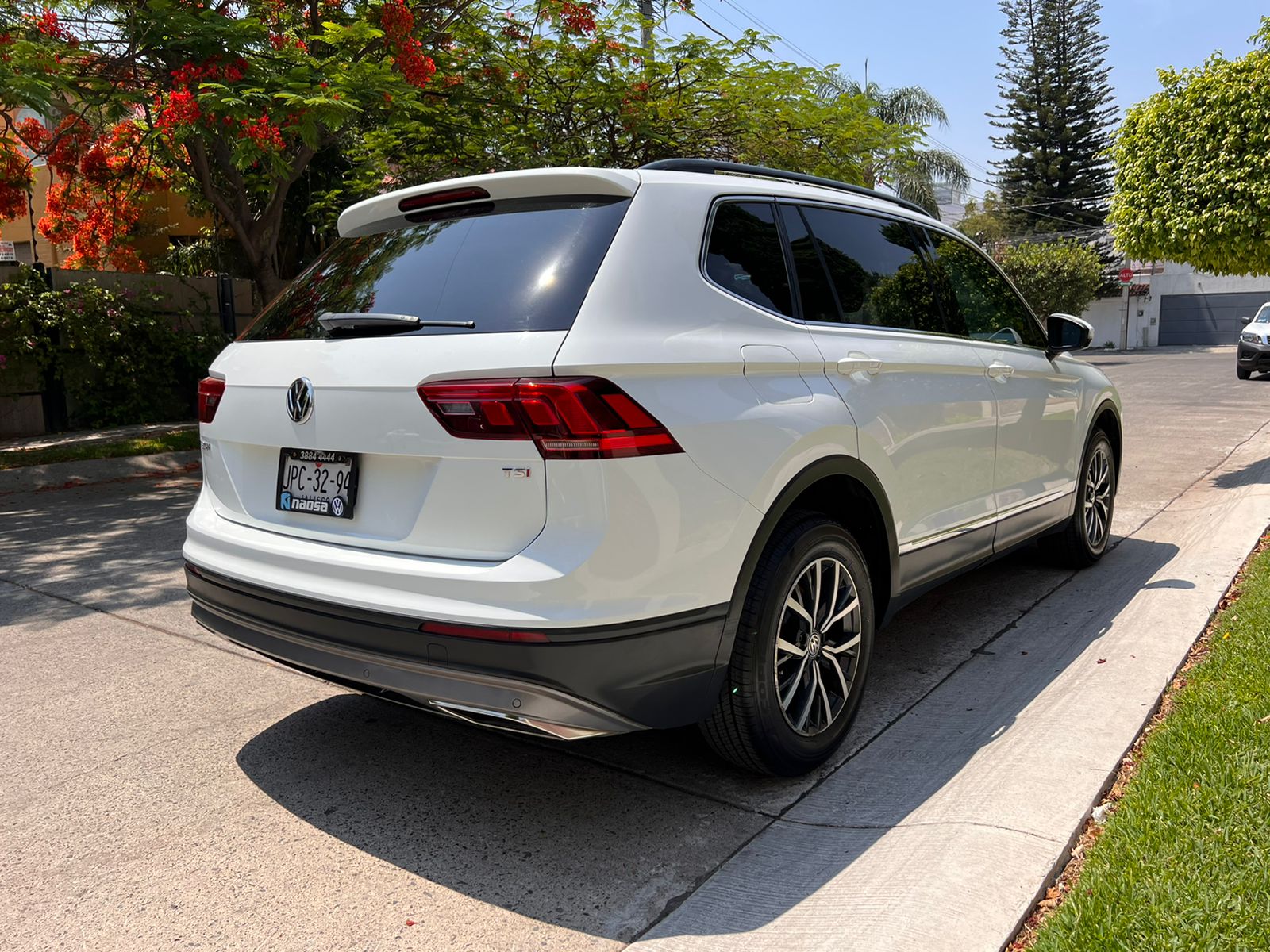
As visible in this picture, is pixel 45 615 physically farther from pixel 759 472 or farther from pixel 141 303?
pixel 141 303

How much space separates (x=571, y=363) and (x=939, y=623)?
312cm

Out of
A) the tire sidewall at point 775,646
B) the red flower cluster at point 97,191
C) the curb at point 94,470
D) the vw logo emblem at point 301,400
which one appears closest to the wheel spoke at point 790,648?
the tire sidewall at point 775,646

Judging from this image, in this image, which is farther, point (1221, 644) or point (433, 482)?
point (1221, 644)

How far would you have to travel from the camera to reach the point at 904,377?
3826mm

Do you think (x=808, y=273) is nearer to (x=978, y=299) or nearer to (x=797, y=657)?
(x=797, y=657)

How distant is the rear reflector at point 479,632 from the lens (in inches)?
100

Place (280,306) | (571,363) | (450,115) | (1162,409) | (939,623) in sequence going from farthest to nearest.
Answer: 1. (1162,409)
2. (450,115)
3. (939,623)
4. (280,306)
5. (571,363)

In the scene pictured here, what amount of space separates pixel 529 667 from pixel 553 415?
625 millimetres

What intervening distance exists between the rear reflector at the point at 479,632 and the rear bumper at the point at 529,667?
0.05ft

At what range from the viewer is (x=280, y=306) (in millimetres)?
3557

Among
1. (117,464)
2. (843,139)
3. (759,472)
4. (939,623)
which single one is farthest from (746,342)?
(843,139)

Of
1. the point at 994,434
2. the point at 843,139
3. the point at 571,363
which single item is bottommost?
the point at 994,434

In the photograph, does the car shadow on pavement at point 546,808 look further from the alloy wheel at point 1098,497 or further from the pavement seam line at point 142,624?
the alloy wheel at point 1098,497

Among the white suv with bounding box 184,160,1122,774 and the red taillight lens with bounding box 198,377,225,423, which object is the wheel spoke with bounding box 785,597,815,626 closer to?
the white suv with bounding box 184,160,1122,774
